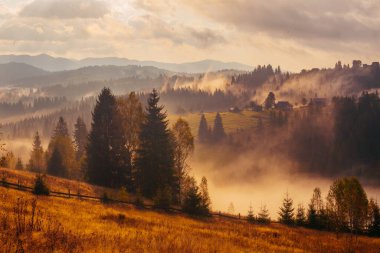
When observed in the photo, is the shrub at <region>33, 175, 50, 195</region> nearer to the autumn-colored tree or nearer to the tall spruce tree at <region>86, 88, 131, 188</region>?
the tall spruce tree at <region>86, 88, 131, 188</region>

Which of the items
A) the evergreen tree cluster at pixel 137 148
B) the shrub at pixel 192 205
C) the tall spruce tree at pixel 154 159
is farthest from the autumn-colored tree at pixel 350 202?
the tall spruce tree at pixel 154 159

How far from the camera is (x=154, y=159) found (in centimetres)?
4966

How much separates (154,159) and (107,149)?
9.71 meters

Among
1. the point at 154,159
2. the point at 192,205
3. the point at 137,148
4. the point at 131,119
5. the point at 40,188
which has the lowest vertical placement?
the point at 192,205

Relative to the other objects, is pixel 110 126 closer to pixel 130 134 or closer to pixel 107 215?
pixel 130 134

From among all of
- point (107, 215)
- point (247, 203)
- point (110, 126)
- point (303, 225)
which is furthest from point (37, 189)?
point (247, 203)

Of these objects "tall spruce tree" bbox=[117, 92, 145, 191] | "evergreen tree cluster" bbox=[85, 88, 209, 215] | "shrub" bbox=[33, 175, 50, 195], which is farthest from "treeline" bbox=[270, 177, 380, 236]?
"shrub" bbox=[33, 175, 50, 195]

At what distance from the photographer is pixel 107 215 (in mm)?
25688

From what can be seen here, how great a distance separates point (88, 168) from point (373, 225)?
40315mm

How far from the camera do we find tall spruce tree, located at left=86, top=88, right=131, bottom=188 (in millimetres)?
55312

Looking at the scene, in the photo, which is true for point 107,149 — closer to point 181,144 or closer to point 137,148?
point 137,148

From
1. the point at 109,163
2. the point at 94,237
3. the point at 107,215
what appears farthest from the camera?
the point at 109,163

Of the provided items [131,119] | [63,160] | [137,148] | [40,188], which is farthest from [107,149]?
[40,188]

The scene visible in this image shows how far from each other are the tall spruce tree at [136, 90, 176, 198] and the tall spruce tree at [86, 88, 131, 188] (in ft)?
15.3
